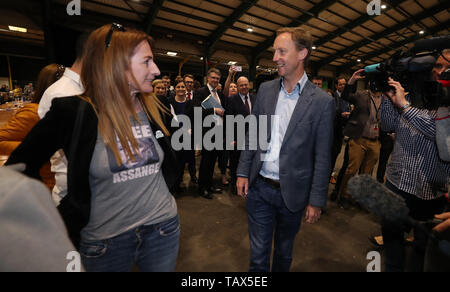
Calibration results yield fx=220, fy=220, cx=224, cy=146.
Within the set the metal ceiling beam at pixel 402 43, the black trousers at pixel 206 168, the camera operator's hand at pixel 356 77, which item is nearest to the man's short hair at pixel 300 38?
the camera operator's hand at pixel 356 77

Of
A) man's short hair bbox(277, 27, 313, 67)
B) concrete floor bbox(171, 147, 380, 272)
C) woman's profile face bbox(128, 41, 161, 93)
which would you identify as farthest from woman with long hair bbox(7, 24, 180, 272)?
concrete floor bbox(171, 147, 380, 272)

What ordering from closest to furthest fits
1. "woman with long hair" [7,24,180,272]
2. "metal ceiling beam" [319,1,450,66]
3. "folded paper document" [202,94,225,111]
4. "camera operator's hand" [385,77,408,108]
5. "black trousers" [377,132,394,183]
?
1. "woman with long hair" [7,24,180,272]
2. "camera operator's hand" [385,77,408,108]
3. "folded paper document" [202,94,225,111]
4. "black trousers" [377,132,394,183]
5. "metal ceiling beam" [319,1,450,66]

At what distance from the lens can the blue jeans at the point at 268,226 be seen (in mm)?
1592

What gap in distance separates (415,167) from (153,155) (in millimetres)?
1911

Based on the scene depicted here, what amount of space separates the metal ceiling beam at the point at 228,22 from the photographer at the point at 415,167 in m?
9.97

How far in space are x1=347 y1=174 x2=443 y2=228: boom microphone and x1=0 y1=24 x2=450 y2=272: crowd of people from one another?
4cm

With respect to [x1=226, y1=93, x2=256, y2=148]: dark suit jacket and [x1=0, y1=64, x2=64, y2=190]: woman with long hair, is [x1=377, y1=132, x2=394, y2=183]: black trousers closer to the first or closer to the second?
[x1=226, y1=93, x2=256, y2=148]: dark suit jacket

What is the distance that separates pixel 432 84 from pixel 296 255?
1961mm

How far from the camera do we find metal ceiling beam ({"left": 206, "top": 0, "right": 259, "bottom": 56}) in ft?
32.8

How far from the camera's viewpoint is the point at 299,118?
1488 mm

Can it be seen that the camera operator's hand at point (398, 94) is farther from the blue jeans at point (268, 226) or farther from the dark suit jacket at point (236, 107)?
the dark suit jacket at point (236, 107)
